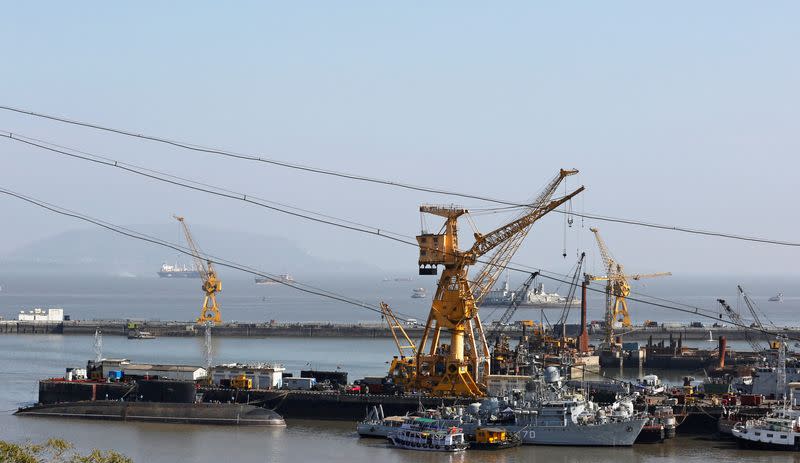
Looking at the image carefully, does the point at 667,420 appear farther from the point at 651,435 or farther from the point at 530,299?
the point at 530,299

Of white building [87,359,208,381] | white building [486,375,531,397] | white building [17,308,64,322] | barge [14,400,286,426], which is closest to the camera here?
barge [14,400,286,426]

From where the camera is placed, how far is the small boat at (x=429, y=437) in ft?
122

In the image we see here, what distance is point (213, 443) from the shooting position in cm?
3888

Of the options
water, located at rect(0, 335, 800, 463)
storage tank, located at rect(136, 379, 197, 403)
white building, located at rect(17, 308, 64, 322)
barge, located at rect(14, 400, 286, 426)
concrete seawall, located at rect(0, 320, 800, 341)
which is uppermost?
white building, located at rect(17, 308, 64, 322)

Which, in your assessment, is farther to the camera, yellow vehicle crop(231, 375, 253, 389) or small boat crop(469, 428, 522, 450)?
yellow vehicle crop(231, 375, 253, 389)

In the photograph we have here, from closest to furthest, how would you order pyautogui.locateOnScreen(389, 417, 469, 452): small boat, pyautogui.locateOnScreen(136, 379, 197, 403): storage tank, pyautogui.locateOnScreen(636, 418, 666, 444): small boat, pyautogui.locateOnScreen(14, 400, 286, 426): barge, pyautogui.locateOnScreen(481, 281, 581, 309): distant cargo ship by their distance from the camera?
1. pyautogui.locateOnScreen(389, 417, 469, 452): small boat
2. pyautogui.locateOnScreen(636, 418, 666, 444): small boat
3. pyautogui.locateOnScreen(14, 400, 286, 426): barge
4. pyautogui.locateOnScreen(136, 379, 197, 403): storage tank
5. pyautogui.locateOnScreen(481, 281, 581, 309): distant cargo ship

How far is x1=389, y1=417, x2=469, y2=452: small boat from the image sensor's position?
122ft

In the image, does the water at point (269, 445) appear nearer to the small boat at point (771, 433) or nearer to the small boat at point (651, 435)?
the small boat at point (651, 435)

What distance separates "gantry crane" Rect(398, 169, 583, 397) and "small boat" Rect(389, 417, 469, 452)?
284 inches

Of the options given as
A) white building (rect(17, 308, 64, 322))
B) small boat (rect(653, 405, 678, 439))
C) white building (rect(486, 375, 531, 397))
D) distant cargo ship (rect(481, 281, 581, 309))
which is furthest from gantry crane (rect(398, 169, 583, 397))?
distant cargo ship (rect(481, 281, 581, 309))

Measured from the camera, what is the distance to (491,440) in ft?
123

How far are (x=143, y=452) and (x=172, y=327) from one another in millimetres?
53724

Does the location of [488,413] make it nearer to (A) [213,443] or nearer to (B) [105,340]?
(A) [213,443]

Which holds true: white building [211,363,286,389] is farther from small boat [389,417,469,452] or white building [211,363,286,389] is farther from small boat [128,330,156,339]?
small boat [128,330,156,339]
